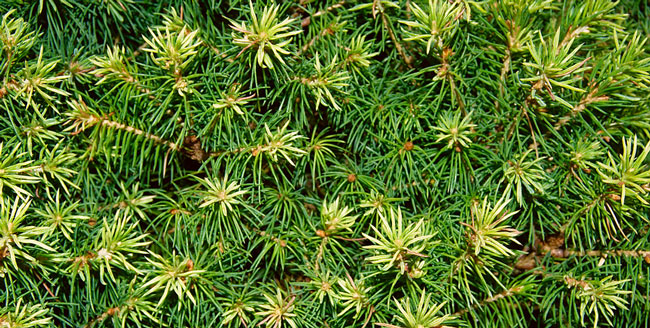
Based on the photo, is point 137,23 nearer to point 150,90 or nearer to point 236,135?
point 150,90

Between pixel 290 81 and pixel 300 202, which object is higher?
pixel 290 81

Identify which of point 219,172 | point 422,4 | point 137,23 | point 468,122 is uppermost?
point 422,4

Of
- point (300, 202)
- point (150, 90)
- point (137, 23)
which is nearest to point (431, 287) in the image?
point (300, 202)

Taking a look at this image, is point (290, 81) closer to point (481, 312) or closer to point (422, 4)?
point (422, 4)

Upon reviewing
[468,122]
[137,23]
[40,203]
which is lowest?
[40,203]

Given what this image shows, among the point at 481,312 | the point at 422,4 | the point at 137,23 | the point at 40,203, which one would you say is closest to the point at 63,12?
the point at 137,23

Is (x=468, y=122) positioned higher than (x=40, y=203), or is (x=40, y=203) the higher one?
(x=468, y=122)
